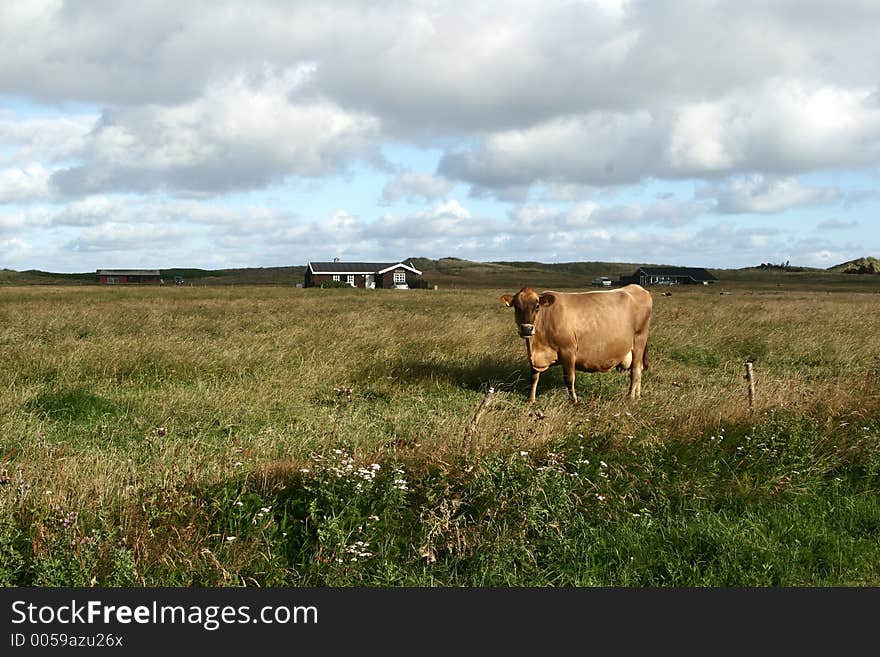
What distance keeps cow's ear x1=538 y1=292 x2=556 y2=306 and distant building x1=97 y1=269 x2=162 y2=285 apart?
131 m

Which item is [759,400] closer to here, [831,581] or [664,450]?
[664,450]

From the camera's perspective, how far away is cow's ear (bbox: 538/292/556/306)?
12078 millimetres

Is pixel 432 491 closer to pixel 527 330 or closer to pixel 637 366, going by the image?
pixel 527 330

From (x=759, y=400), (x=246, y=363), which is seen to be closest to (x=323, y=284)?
(x=246, y=363)

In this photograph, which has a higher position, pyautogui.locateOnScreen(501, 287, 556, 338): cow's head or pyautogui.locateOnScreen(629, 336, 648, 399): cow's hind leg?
pyautogui.locateOnScreen(501, 287, 556, 338): cow's head

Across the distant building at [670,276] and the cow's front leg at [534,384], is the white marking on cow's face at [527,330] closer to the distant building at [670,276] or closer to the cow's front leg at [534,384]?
the cow's front leg at [534,384]

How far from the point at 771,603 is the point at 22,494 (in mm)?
5339

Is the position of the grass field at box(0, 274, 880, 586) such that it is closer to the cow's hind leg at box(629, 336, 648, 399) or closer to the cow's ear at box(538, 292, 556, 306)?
the cow's hind leg at box(629, 336, 648, 399)

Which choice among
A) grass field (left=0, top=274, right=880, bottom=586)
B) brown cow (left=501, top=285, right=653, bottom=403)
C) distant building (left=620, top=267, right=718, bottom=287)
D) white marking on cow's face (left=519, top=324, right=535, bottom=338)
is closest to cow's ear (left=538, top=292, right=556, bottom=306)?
brown cow (left=501, top=285, right=653, bottom=403)

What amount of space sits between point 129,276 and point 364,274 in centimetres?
6236

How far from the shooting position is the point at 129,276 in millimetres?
135375

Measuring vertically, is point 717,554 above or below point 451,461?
below

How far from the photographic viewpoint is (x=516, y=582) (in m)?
4.84

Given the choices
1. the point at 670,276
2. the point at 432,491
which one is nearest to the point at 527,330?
the point at 432,491
